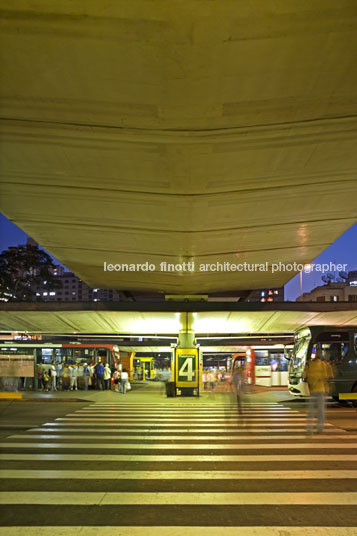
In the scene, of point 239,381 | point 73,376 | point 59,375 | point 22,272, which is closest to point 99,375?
point 73,376

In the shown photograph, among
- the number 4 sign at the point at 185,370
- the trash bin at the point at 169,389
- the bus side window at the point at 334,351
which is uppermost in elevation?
the bus side window at the point at 334,351

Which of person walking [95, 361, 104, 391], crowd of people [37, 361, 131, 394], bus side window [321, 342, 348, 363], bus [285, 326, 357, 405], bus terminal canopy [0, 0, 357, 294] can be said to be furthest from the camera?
person walking [95, 361, 104, 391]

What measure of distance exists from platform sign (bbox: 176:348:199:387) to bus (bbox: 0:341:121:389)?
7823 millimetres

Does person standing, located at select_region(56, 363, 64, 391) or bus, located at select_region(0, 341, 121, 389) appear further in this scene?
person standing, located at select_region(56, 363, 64, 391)

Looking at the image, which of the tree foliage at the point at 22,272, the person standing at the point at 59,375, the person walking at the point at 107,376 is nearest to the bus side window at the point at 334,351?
the person walking at the point at 107,376

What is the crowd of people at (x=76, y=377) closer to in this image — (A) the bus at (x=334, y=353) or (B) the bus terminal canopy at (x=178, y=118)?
(A) the bus at (x=334, y=353)

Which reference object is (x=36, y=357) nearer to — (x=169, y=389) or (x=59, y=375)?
(x=59, y=375)

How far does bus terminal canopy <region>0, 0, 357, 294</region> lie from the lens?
706 centimetres

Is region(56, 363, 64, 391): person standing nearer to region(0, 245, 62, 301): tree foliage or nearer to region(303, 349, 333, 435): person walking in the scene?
region(303, 349, 333, 435): person walking

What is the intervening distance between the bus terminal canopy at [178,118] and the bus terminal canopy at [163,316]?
11.1 m

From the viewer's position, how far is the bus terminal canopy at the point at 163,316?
28953 millimetres

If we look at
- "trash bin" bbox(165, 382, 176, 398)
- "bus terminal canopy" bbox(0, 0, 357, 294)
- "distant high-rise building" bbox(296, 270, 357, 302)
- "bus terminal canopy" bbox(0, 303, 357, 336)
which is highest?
"distant high-rise building" bbox(296, 270, 357, 302)

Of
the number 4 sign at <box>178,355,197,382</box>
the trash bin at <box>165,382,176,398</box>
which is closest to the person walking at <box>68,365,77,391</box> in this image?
the trash bin at <box>165,382,176,398</box>

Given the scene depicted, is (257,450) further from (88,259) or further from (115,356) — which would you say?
(115,356)
